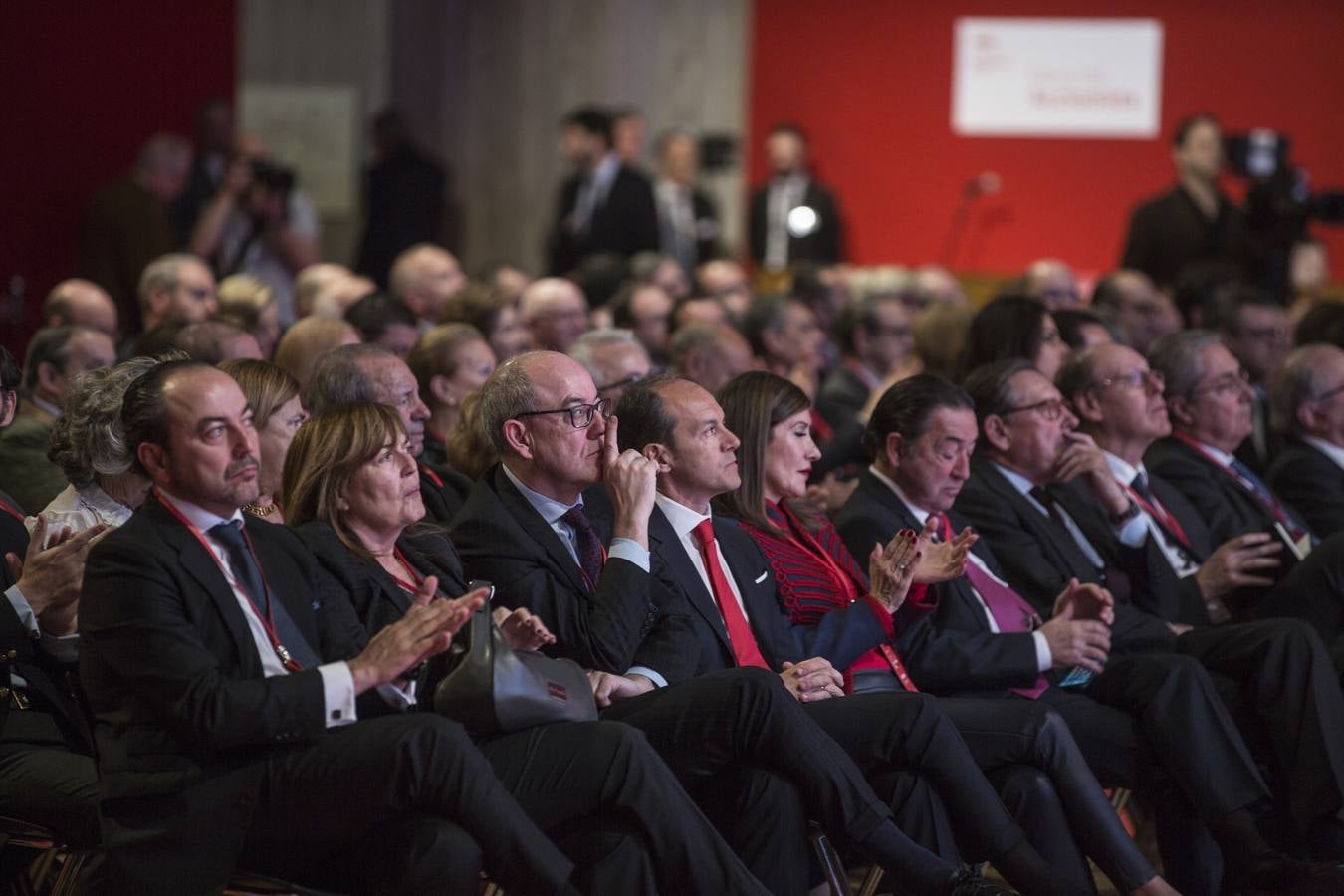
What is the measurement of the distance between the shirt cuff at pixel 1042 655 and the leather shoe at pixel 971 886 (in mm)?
840

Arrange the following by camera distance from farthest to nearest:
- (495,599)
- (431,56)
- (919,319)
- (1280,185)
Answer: (431,56) → (1280,185) → (919,319) → (495,599)

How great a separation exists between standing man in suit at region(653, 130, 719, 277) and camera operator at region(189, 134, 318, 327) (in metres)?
3.23

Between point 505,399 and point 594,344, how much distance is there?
1.50 metres

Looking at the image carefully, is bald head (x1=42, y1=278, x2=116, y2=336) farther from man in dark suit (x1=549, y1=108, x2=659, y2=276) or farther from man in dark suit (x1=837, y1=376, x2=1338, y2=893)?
man in dark suit (x1=549, y1=108, x2=659, y2=276)

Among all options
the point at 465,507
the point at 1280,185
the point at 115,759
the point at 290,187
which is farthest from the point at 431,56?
the point at 115,759

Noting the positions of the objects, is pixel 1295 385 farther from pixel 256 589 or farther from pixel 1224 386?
pixel 256 589

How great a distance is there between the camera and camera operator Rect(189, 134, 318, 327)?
835 centimetres

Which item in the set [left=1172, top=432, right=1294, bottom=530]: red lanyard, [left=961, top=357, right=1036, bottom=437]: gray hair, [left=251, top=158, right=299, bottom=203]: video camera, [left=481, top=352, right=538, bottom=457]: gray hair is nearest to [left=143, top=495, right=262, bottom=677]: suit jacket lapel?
[left=481, top=352, right=538, bottom=457]: gray hair

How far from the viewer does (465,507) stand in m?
3.83

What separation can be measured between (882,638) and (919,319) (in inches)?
105

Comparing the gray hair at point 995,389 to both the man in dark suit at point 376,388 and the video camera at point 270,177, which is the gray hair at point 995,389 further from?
the video camera at point 270,177

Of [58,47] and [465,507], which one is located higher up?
[58,47]

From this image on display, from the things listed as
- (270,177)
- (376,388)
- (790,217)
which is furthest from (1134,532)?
(790,217)

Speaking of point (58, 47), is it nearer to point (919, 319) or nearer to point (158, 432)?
point (919, 319)
